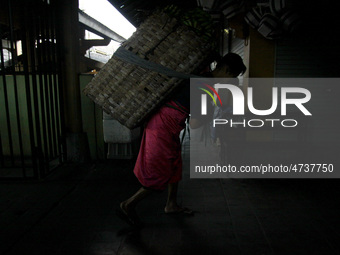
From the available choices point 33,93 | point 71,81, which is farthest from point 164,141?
point 71,81

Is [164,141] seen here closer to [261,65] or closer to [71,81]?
[71,81]

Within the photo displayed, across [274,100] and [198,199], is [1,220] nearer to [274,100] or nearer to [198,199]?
[198,199]

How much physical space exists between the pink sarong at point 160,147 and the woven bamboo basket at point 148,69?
11.8 inches

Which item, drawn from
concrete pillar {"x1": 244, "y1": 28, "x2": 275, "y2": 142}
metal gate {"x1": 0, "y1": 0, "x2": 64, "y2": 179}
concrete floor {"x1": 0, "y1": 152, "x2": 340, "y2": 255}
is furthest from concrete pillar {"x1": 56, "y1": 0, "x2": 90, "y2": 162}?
concrete pillar {"x1": 244, "y1": 28, "x2": 275, "y2": 142}

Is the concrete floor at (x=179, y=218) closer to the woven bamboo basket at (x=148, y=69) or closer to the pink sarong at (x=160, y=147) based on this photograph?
the pink sarong at (x=160, y=147)

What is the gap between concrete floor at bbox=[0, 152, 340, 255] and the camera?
10.1ft

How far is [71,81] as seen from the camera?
605cm

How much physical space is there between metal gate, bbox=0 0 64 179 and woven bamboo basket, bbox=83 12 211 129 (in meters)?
2.32

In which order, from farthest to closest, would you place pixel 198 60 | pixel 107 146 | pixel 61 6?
pixel 107 146 → pixel 61 6 → pixel 198 60

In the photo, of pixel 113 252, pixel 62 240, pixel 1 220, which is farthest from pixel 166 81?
pixel 1 220

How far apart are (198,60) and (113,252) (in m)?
2.10

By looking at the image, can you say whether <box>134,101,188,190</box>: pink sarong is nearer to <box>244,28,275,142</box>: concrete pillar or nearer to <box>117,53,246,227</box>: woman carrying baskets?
<box>117,53,246,227</box>: woman carrying baskets

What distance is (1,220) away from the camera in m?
3.69

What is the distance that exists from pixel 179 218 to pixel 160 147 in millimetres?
1025
